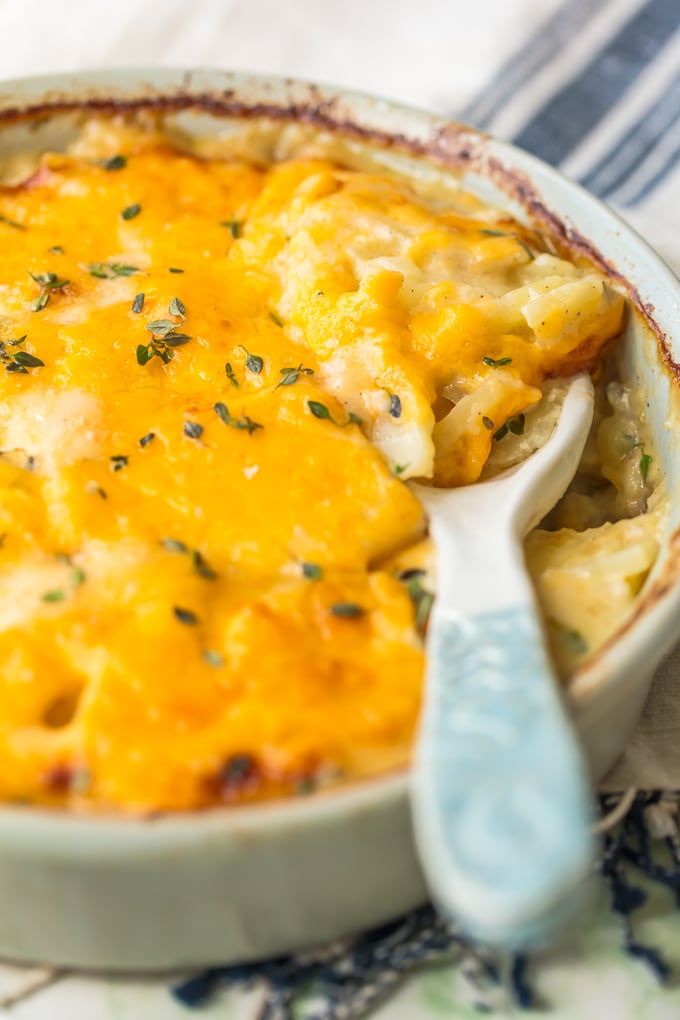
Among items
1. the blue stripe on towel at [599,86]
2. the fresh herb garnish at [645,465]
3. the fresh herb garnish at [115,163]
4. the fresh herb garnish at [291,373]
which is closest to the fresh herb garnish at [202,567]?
the fresh herb garnish at [291,373]

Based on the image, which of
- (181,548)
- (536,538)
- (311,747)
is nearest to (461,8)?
(536,538)

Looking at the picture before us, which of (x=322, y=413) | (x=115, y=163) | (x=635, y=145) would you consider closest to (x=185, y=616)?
(x=322, y=413)

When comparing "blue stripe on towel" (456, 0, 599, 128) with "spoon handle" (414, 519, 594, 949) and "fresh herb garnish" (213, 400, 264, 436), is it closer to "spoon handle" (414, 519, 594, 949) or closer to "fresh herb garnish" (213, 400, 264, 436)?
"fresh herb garnish" (213, 400, 264, 436)

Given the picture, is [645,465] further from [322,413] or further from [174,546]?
[174,546]

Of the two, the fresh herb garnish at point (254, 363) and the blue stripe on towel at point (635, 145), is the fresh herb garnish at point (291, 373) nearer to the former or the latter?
the fresh herb garnish at point (254, 363)

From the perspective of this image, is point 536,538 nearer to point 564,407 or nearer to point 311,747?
point 564,407

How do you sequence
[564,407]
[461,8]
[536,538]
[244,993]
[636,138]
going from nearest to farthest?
1. [244,993]
2. [536,538]
3. [564,407]
4. [636,138]
5. [461,8]
